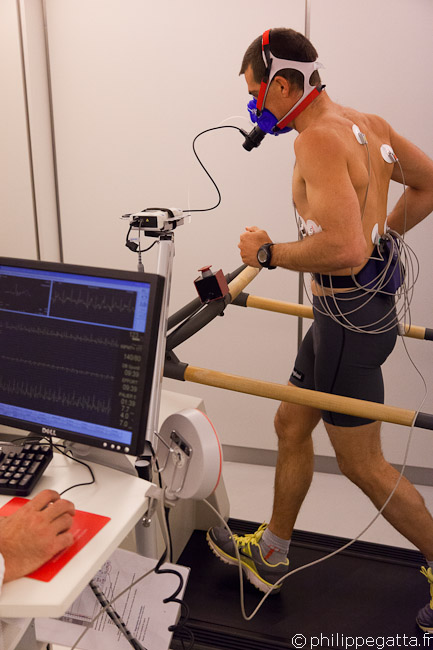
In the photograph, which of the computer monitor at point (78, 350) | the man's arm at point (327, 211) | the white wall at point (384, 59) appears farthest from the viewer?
the white wall at point (384, 59)

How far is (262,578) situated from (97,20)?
2343 millimetres

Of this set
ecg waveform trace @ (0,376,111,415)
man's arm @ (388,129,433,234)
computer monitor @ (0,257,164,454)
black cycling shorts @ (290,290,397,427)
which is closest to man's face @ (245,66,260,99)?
man's arm @ (388,129,433,234)

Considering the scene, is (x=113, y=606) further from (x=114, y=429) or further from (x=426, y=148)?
(x=426, y=148)

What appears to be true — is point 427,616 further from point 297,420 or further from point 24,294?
point 24,294

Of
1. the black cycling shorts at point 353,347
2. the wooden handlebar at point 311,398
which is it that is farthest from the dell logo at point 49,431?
the black cycling shorts at point 353,347

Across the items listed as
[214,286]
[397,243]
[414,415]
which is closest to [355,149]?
[397,243]

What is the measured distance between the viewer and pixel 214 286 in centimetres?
156

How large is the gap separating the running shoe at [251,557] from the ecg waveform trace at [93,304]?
1.12 metres

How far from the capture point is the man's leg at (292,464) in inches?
79.5

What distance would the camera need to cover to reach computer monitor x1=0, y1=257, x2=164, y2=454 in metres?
1.10

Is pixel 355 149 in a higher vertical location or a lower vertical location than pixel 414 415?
higher

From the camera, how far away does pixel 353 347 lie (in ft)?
5.93

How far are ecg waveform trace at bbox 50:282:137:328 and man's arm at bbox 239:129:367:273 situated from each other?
2.28 feet

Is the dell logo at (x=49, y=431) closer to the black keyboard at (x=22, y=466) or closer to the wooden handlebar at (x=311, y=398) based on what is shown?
the black keyboard at (x=22, y=466)
